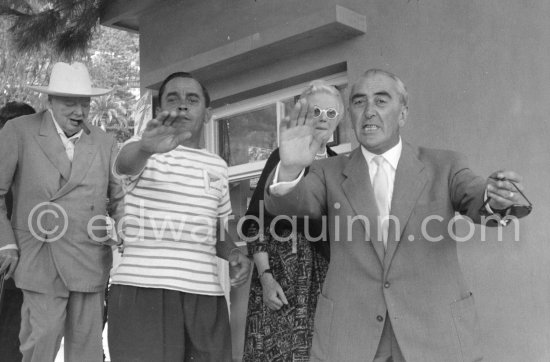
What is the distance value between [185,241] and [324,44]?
7.04ft

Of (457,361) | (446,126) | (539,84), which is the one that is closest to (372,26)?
(446,126)

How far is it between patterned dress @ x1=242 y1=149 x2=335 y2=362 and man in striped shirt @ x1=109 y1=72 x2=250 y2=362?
0.88 ft

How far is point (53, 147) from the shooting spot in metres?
3.91

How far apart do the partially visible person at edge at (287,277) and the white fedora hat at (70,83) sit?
3.81 ft

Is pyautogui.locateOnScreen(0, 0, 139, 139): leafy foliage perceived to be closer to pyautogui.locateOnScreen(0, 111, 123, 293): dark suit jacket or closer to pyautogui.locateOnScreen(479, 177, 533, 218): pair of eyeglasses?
pyautogui.locateOnScreen(0, 111, 123, 293): dark suit jacket

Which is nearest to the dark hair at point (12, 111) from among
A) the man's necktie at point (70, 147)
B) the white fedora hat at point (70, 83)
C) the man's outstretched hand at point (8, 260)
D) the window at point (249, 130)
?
the white fedora hat at point (70, 83)

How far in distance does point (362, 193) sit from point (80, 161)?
1.76m

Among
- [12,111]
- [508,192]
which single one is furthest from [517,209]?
[12,111]

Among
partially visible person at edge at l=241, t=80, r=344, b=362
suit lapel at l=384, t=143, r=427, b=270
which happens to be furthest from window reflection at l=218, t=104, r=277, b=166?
suit lapel at l=384, t=143, r=427, b=270

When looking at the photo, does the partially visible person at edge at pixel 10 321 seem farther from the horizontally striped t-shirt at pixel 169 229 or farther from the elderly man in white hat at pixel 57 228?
the horizontally striped t-shirt at pixel 169 229

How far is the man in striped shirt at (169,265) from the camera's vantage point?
3.12 meters

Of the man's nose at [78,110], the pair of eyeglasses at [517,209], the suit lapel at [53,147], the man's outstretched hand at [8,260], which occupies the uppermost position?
the man's nose at [78,110]

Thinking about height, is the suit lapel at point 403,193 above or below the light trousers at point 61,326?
above

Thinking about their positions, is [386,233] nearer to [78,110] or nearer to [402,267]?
[402,267]
